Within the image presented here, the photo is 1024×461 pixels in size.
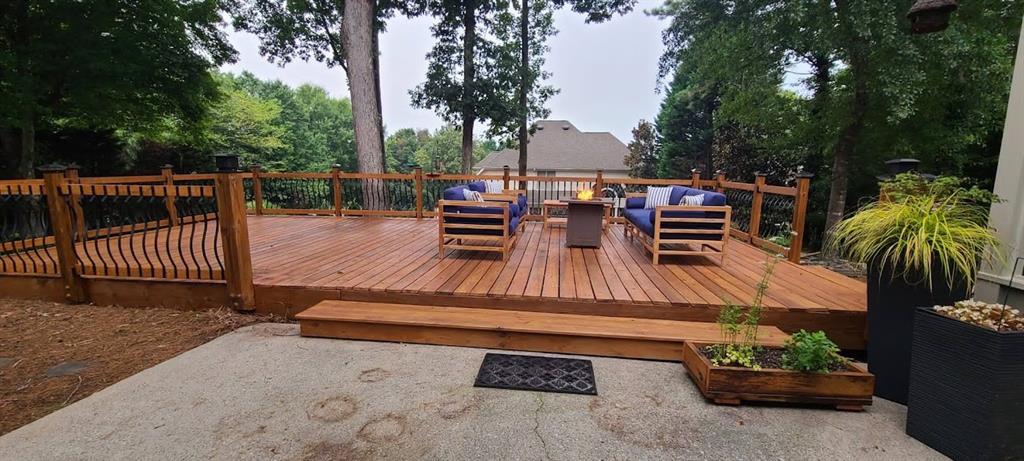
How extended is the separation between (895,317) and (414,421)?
259 cm

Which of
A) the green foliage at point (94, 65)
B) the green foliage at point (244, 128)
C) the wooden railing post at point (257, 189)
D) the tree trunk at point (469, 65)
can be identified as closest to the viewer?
the green foliage at point (94, 65)

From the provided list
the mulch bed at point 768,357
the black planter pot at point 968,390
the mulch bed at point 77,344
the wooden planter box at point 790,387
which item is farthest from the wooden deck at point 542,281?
the black planter pot at point 968,390

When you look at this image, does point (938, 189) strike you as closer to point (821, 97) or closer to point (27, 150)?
point (821, 97)

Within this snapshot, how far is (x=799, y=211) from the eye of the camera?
4.06 m

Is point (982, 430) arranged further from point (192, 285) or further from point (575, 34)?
point (575, 34)

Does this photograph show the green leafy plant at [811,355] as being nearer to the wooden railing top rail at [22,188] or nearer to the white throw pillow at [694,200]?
the white throw pillow at [694,200]

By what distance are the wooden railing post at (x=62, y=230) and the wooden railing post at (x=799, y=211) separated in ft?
22.1

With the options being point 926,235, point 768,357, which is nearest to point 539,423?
point 768,357

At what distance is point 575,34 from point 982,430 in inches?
613

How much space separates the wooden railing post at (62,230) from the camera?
10.6 ft

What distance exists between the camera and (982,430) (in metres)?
1.53

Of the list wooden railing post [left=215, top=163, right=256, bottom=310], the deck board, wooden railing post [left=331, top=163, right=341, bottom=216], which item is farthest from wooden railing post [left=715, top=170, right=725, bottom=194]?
wooden railing post [left=331, top=163, right=341, bottom=216]

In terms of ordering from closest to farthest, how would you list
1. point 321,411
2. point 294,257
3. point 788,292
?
point 321,411 → point 788,292 → point 294,257

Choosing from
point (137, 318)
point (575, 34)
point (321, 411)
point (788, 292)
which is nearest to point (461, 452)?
point (321, 411)
